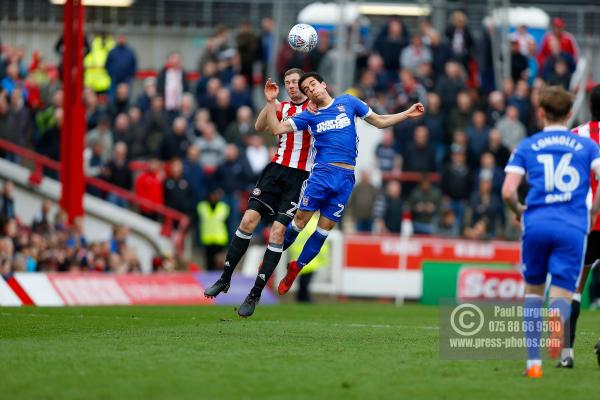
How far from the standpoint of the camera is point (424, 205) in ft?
88.6

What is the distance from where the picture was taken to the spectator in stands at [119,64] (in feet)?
95.5

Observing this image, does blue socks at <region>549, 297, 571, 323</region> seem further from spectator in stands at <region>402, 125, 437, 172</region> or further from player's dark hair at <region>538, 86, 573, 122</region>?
spectator in stands at <region>402, 125, 437, 172</region>

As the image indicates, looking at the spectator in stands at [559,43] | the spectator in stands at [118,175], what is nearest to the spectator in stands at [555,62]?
the spectator in stands at [559,43]

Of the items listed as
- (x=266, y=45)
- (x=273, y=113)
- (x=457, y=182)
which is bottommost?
(x=457, y=182)

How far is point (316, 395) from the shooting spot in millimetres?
9070

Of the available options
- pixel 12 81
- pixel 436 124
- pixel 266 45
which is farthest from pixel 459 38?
pixel 12 81

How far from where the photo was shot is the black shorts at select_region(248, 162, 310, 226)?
49.8 ft

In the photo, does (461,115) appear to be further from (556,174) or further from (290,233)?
(556,174)

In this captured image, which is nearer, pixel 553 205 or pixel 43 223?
pixel 553 205

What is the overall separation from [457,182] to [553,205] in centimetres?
1718

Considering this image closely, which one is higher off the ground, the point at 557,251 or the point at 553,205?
the point at 553,205

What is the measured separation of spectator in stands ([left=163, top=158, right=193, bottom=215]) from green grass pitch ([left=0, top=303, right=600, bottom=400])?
1133cm

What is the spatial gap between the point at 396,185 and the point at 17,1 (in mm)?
13109

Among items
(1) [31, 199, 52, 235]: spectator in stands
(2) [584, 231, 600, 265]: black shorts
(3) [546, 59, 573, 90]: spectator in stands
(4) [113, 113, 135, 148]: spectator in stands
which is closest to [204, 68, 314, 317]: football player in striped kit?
(2) [584, 231, 600, 265]: black shorts
